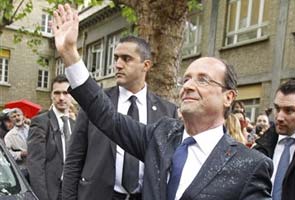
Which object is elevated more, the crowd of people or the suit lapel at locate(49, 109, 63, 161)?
the crowd of people

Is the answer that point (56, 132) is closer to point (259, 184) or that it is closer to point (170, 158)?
point (170, 158)

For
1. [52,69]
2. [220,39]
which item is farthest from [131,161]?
[52,69]

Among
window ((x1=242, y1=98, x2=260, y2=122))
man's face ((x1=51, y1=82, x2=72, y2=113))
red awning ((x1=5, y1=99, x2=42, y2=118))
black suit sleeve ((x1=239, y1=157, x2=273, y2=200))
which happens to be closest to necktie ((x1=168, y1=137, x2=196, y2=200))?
black suit sleeve ((x1=239, y1=157, x2=273, y2=200))

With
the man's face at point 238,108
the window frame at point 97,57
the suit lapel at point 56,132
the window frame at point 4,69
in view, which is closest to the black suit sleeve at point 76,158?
the suit lapel at point 56,132

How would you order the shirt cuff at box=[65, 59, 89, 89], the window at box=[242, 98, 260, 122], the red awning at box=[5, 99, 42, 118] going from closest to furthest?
the shirt cuff at box=[65, 59, 89, 89]
the red awning at box=[5, 99, 42, 118]
the window at box=[242, 98, 260, 122]

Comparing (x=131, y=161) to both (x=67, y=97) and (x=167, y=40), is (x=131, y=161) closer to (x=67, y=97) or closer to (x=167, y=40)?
(x=67, y=97)

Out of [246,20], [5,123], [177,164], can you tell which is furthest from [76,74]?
[246,20]

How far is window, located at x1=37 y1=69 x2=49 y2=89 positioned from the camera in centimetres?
3312

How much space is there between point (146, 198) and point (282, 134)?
Result: 5.48 ft

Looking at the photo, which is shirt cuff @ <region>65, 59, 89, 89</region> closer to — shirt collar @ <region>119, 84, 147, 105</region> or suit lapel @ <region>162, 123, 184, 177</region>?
suit lapel @ <region>162, 123, 184, 177</region>

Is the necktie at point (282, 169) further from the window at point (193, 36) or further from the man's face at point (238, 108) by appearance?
the window at point (193, 36)

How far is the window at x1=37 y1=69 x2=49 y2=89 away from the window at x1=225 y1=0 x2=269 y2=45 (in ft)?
64.2

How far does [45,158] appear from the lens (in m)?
4.33

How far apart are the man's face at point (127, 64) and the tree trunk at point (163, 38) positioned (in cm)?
292
